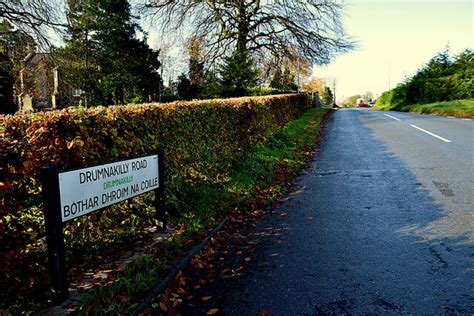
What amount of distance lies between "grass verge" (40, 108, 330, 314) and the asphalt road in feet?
1.99

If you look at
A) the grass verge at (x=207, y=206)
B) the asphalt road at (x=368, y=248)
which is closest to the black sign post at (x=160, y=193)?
the grass verge at (x=207, y=206)

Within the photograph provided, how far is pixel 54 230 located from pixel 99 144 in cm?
125

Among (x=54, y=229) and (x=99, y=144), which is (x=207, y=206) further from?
(x=54, y=229)

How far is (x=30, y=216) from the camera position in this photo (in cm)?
351

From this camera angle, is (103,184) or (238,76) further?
(238,76)

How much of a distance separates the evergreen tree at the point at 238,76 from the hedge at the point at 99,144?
1368cm

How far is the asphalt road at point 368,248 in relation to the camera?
3098mm

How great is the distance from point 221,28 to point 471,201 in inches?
887

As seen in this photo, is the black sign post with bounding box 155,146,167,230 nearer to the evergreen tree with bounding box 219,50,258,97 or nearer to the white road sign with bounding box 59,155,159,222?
the white road sign with bounding box 59,155,159,222

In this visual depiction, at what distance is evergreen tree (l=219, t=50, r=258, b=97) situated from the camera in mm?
21312

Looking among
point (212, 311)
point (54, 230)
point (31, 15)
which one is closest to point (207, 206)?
point (212, 311)

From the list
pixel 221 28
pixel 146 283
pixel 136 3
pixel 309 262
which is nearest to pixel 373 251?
pixel 309 262

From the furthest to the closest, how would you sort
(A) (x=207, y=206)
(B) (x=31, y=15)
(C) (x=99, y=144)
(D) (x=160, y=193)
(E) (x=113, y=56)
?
(E) (x=113, y=56)
(B) (x=31, y=15)
(A) (x=207, y=206)
(D) (x=160, y=193)
(C) (x=99, y=144)

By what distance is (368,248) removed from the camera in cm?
416
